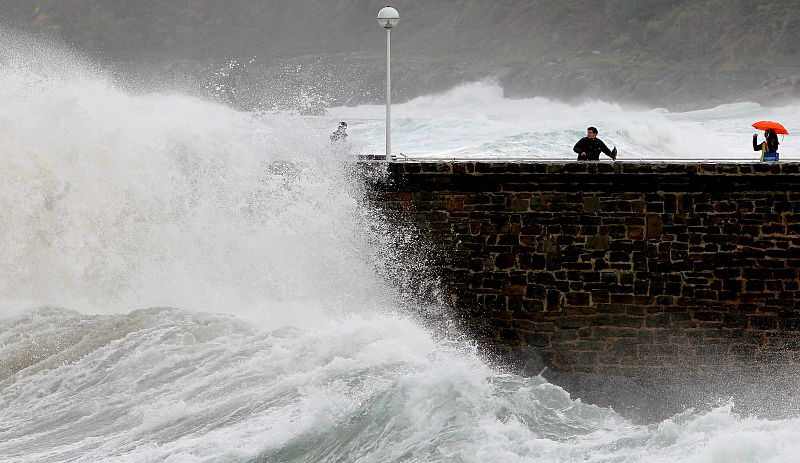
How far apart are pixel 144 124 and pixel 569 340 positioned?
4.73m

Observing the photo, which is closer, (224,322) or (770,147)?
(224,322)

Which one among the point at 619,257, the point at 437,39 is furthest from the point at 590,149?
the point at 437,39

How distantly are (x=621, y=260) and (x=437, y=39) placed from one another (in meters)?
59.2

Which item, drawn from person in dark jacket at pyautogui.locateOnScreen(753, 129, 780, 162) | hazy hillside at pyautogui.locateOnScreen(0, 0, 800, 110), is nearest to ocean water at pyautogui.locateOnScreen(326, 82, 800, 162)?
person in dark jacket at pyautogui.locateOnScreen(753, 129, 780, 162)

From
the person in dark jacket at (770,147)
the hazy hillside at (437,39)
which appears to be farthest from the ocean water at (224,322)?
the hazy hillside at (437,39)

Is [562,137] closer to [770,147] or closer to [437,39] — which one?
[770,147]

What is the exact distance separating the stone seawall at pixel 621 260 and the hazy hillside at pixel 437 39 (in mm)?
50698

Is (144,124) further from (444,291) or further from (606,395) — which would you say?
(606,395)

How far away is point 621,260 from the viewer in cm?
1088

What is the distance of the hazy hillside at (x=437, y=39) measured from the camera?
206ft

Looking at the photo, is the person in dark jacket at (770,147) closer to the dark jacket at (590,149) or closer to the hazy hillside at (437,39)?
the dark jacket at (590,149)

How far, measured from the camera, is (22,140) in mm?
12289

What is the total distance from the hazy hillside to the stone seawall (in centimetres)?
5070

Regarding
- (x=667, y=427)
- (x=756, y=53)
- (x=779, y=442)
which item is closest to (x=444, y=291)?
(x=667, y=427)
